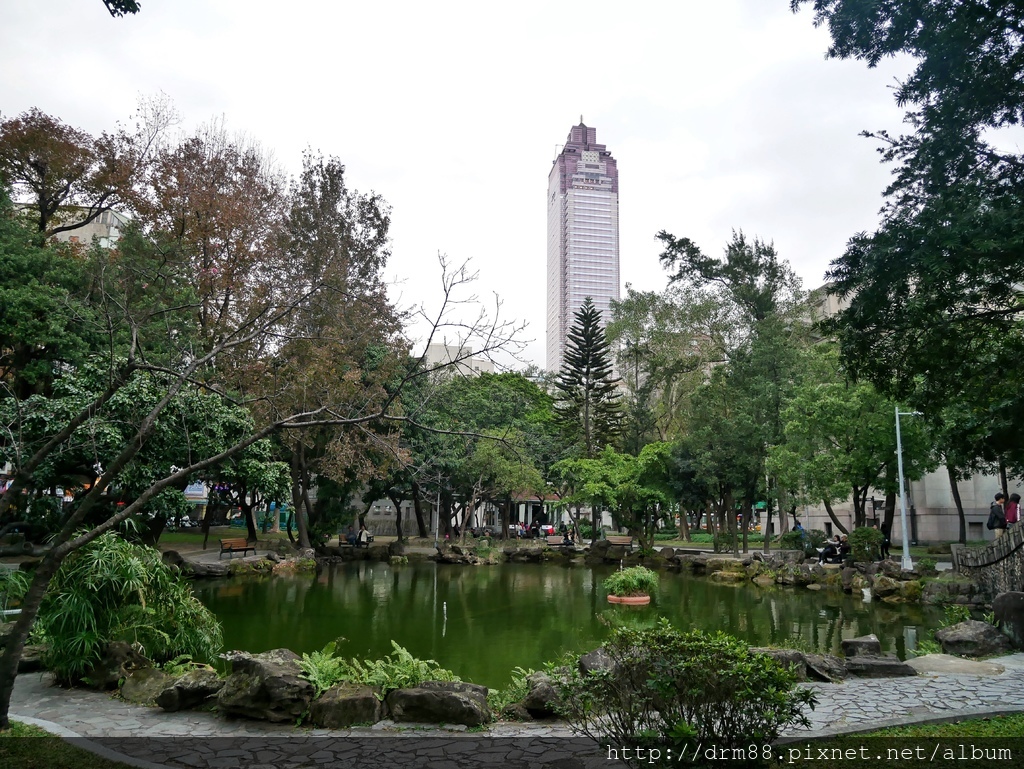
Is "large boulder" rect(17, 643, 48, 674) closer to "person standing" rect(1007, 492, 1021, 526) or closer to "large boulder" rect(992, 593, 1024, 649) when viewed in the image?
"large boulder" rect(992, 593, 1024, 649)

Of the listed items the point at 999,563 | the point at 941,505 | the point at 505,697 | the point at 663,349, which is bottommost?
the point at 505,697


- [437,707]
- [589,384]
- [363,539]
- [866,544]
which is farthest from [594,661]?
[589,384]

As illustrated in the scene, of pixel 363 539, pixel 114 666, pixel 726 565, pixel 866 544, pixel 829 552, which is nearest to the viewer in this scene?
pixel 114 666

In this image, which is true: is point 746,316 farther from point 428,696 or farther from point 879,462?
point 428,696

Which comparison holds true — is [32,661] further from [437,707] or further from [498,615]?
[498,615]

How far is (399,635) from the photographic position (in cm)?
1057

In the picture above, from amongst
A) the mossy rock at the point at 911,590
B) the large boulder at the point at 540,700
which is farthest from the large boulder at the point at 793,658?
the mossy rock at the point at 911,590

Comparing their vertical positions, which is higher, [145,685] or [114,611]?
[114,611]

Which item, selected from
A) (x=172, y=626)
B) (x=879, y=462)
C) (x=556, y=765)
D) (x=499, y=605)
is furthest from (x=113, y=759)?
(x=879, y=462)

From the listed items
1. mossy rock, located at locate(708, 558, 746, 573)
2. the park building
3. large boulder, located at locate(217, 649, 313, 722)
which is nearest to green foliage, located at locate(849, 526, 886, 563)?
mossy rock, located at locate(708, 558, 746, 573)

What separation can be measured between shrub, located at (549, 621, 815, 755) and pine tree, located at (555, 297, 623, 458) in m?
28.9

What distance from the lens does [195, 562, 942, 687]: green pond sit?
971 centimetres

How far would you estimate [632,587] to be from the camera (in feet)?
49.8

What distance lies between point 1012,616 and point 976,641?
2.32ft
